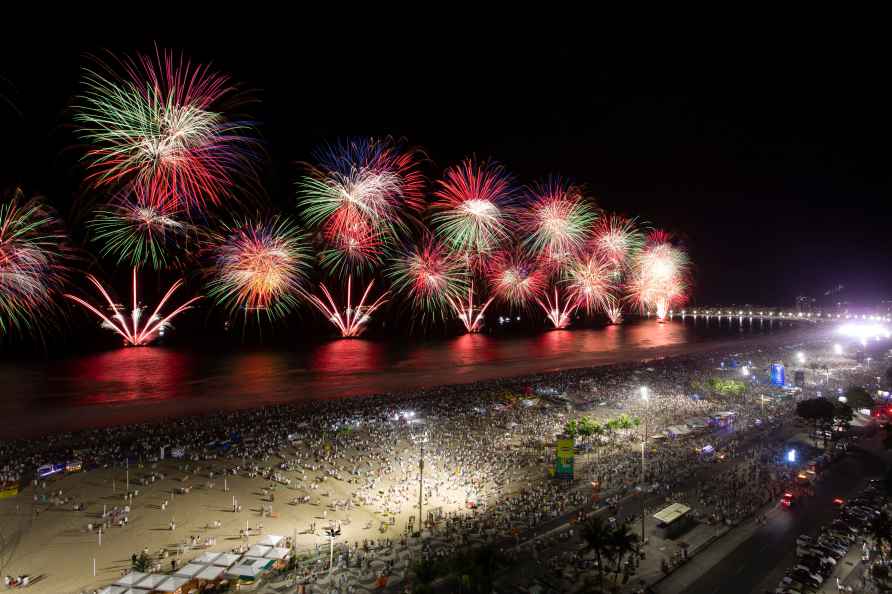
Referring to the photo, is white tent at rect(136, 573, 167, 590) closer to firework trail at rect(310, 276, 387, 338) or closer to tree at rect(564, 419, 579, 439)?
tree at rect(564, 419, 579, 439)

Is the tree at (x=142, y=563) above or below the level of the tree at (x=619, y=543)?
below

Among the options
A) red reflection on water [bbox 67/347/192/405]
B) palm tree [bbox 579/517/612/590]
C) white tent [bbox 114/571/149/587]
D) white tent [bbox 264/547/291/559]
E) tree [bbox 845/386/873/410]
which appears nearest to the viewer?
white tent [bbox 114/571/149/587]

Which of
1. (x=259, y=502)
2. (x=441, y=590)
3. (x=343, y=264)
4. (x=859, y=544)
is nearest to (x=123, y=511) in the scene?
(x=259, y=502)


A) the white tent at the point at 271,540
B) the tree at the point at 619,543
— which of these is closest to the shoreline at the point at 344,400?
the white tent at the point at 271,540

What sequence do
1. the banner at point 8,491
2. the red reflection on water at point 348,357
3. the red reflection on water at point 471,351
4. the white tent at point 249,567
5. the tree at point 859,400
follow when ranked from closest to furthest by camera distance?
the white tent at point 249,567 < the banner at point 8,491 < the tree at point 859,400 < the red reflection on water at point 348,357 < the red reflection on water at point 471,351

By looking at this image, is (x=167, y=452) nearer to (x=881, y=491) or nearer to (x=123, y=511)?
(x=123, y=511)

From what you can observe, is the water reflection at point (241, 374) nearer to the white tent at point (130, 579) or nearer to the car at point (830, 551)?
the white tent at point (130, 579)

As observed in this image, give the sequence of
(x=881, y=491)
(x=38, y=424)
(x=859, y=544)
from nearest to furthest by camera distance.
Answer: (x=859, y=544)
(x=881, y=491)
(x=38, y=424)

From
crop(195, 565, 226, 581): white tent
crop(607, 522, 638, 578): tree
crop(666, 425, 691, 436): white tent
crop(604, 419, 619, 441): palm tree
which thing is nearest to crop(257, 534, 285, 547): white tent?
crop(195, 565, 226, 581): white tent

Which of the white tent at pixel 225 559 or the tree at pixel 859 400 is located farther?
the tree at pixel 859 400
